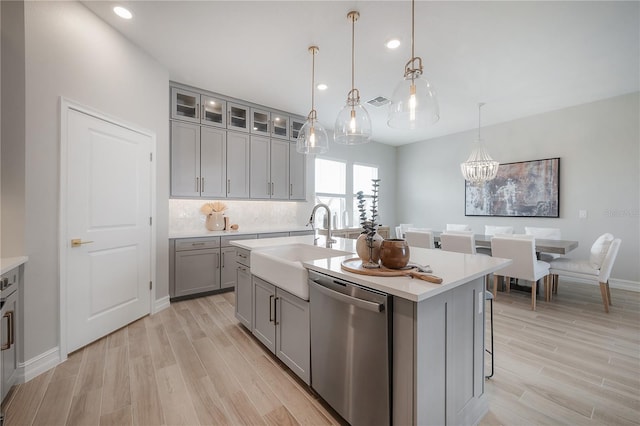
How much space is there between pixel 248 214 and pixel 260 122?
159 cm

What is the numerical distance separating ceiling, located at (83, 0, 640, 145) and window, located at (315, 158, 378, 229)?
1.91 meters

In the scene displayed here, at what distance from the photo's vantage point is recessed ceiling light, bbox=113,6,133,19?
7.66 feet

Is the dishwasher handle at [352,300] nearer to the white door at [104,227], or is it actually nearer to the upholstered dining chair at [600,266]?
the white door at [104,227]

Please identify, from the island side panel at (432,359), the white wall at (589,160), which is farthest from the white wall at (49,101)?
the white wall at (589,160)

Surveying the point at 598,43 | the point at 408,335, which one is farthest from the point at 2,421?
the point at 598,43

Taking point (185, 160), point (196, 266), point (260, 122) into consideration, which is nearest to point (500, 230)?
point (260, 122)

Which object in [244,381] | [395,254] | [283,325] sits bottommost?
[244,381]

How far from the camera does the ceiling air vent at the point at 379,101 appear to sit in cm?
410

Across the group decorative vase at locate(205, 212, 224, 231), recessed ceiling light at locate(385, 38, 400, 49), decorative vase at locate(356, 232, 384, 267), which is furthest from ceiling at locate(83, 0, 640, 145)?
decorative vase at locate(356, 232, 384, 267)

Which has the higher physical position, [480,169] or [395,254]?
[480,169]

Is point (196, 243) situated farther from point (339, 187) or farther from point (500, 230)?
point (500, 230)

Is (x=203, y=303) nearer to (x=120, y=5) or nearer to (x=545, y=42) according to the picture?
(x=120, y=5)

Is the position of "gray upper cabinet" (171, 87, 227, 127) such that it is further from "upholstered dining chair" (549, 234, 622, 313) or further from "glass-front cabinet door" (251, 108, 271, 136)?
"upholstered dining chair" (549, 234, 622, 313)

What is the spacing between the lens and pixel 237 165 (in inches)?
167
